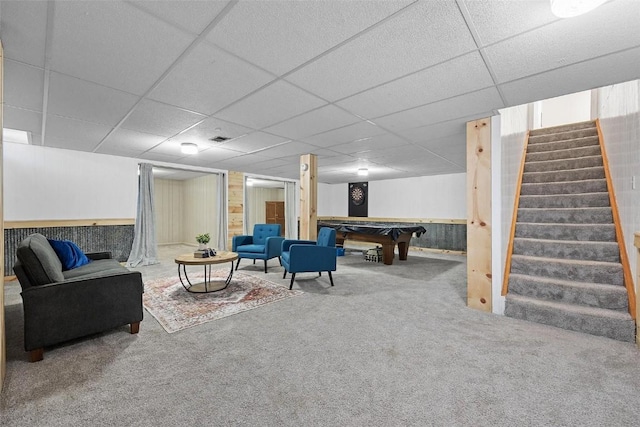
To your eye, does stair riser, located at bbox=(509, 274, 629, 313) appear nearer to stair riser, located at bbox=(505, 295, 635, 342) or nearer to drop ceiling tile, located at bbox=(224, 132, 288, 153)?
stair riser, located at bbox=(505, 295, 635, 342)

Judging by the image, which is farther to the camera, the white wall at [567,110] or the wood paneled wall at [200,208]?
the wood paneled wall at [200,208]

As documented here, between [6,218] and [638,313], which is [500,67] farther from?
[6,218]

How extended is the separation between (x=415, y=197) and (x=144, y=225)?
694 cm

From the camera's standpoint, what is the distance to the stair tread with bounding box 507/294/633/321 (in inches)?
93.9

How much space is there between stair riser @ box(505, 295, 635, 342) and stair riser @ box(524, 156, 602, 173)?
249 cm

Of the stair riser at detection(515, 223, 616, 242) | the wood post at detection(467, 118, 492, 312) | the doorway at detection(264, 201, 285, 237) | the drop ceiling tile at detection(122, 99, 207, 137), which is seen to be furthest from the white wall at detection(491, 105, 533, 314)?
the doorway at detection(264, 201, 285, 237)

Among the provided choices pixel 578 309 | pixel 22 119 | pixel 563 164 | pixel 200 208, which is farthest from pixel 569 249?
pixel 200 208

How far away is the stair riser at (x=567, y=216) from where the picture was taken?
312cm

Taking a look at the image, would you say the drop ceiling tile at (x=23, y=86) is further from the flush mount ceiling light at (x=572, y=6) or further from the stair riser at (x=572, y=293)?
the stair riser at (x=572, y=293)

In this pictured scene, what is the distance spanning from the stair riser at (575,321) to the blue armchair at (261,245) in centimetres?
327

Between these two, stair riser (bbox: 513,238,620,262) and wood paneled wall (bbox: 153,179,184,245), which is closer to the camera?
stair riser (bbox: 513,238,620,262)

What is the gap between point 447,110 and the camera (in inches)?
112

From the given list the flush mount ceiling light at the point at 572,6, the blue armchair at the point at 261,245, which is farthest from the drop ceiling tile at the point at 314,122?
the blue armchair at the point at 261,245

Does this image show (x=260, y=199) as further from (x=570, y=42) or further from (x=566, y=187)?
(x=570, y=42)
